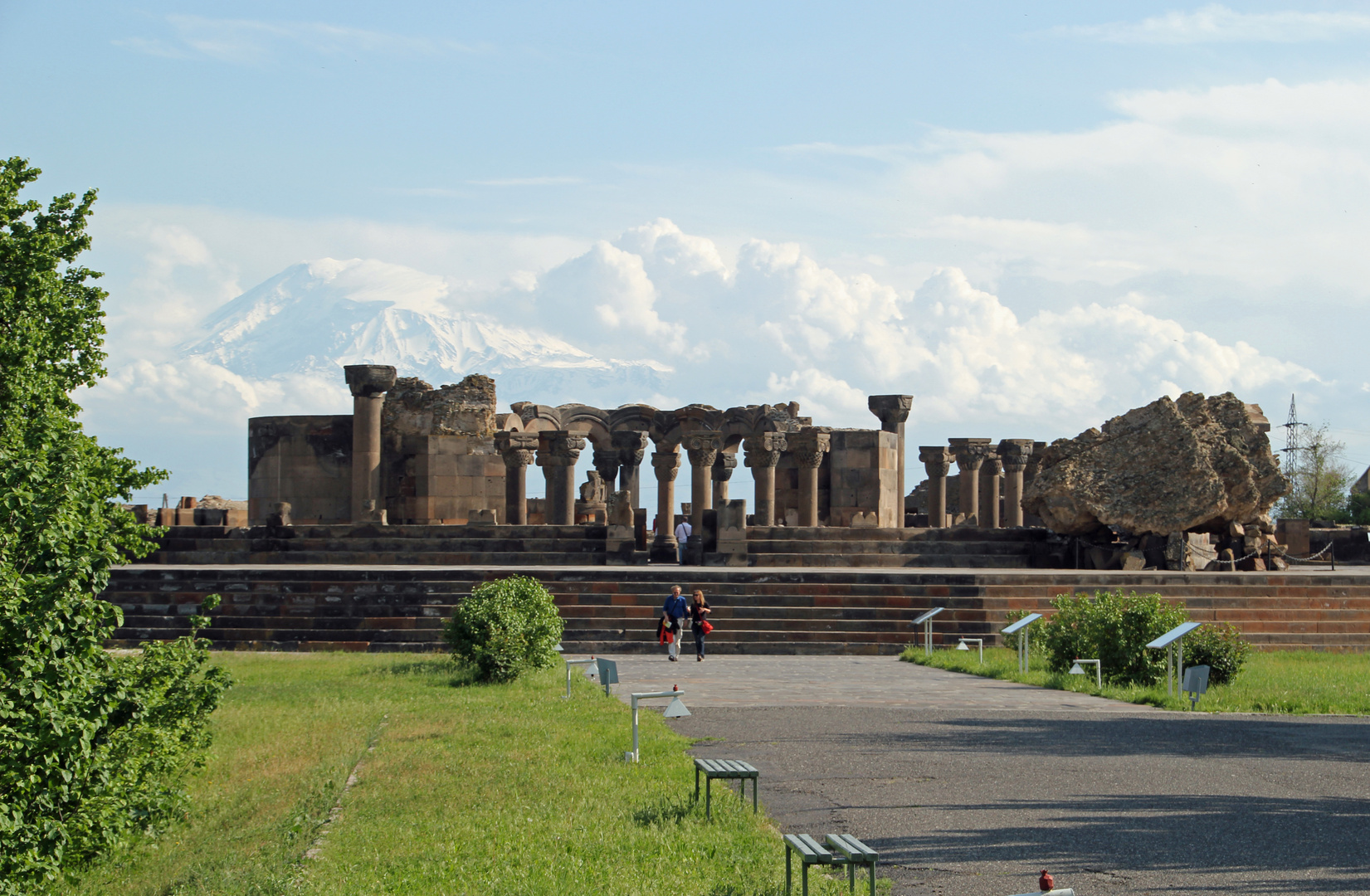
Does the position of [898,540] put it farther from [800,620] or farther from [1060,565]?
[800,620]

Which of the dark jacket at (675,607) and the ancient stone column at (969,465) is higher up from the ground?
the ancient stone column at (969,465)

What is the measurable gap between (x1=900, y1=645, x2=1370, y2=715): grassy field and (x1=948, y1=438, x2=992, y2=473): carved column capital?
55.3ft

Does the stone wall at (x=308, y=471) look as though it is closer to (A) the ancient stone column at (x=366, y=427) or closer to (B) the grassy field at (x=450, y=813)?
(A) the ancient stone column at (x=366, y=427)

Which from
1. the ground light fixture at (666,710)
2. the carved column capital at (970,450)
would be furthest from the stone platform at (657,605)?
the carved column capital at (970,450)

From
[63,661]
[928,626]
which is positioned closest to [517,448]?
[928,626]

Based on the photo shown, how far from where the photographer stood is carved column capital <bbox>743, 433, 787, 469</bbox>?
103 ft

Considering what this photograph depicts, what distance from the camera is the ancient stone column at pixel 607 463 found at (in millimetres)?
34562

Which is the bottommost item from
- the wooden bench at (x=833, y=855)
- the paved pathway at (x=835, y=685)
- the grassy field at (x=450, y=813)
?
the paved pathway at (x=835, y=685)

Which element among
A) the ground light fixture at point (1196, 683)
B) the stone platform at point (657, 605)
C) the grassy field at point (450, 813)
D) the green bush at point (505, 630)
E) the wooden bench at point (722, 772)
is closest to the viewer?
the grassy field at point (450, 813)

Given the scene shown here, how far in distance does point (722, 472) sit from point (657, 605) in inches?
651

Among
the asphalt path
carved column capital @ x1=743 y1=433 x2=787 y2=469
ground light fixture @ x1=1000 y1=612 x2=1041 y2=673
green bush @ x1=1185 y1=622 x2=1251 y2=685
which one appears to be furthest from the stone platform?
carved column capital @ x1=743 y1=433 x2=787 y2=469

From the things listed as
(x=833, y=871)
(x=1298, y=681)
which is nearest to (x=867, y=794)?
(x=833, y=871)

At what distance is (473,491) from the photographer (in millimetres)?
32469

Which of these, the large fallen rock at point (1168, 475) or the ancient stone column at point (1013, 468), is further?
the ancient stone column at point (1013, 468)
